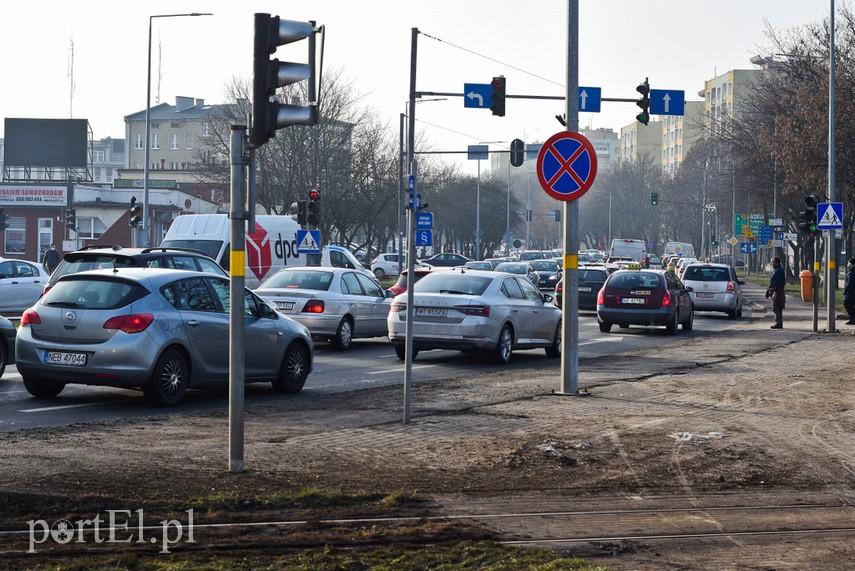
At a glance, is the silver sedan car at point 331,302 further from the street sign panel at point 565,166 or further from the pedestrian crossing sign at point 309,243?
the pedestrian crossing sign at point 309,243

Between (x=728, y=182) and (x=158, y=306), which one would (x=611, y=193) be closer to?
(x=728, y=182)

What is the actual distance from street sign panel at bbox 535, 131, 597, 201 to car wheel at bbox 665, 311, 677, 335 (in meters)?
16.3

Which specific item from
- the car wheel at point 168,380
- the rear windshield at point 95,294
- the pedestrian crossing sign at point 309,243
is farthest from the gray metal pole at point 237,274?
the pedestrian crossing sign at point 309,243

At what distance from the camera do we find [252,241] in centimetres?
3556

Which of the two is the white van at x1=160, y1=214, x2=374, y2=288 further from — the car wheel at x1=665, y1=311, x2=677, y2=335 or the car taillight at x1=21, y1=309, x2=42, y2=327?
the car taillight at x1=21, y1=309, x2=42, y2=327

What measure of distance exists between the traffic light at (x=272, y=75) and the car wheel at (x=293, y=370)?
728cm

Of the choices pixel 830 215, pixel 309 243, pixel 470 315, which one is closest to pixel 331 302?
pixel 470 315

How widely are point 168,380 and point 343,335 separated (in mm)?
9607

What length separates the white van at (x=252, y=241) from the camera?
34.6 metres

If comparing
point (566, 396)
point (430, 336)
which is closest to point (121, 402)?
point (566, 396)

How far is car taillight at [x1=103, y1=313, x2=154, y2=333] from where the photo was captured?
13.4m

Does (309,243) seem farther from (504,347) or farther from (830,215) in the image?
(504,347)

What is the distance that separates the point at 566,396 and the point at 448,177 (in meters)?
77.4

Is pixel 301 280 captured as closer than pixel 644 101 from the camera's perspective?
Yes
